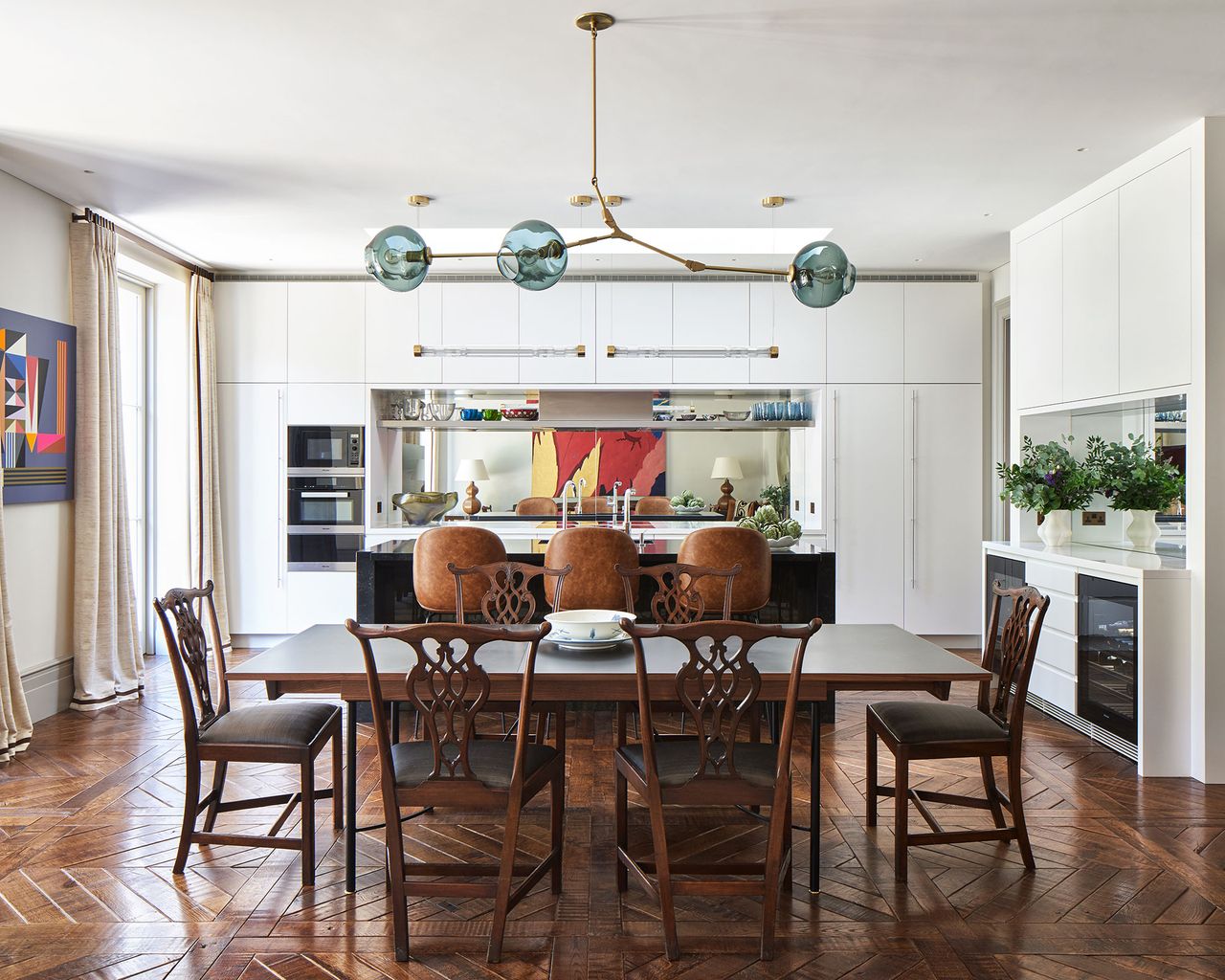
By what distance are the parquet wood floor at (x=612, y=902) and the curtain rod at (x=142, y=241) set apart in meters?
3.11

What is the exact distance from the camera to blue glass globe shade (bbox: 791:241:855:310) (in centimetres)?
334

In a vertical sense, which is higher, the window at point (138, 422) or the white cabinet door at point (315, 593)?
the window at point (138, 422)

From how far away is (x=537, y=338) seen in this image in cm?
674

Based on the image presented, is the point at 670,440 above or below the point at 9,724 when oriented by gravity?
above

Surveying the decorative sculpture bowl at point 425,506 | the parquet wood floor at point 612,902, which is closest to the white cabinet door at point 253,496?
the decorative sculpture bowl at point 425,506

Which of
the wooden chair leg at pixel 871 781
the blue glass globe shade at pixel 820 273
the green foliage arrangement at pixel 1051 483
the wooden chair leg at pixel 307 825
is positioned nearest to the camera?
the wooden chair leg at pixel 307 825

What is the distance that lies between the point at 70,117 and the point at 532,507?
4316mm

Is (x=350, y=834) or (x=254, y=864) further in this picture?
(x=254, y=864)

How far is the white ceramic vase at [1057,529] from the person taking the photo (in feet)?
16.0

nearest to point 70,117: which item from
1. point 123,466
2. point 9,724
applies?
point 123,466

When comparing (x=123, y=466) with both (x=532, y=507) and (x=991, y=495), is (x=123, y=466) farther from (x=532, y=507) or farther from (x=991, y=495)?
(x=991, y=495)

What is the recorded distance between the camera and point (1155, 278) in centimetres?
411

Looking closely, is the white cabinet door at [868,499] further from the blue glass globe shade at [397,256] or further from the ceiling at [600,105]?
the blue glass globe shade at [397,256]

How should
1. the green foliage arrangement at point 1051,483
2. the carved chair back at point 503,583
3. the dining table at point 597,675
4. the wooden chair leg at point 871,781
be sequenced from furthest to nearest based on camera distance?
the green foliage arrangement at point 1051,483 → the carved chair back at point 503,583 → the wooden chair leg at point 871,781 → the dining table at point 597,675
